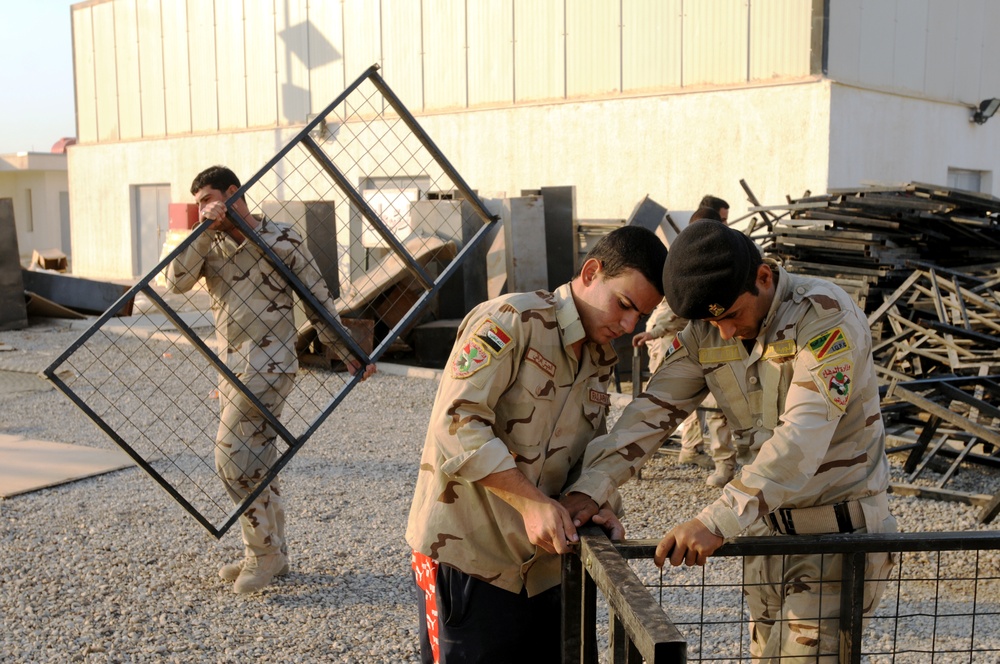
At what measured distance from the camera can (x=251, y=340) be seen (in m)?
4.96

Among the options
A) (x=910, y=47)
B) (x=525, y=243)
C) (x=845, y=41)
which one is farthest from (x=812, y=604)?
(x=910, y=47)

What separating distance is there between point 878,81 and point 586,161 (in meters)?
4.40

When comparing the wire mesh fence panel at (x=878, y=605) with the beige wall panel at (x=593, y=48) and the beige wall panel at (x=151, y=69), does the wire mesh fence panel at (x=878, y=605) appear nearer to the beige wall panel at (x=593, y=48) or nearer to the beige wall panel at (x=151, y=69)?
the beige wall panel at (x=593, y=48)

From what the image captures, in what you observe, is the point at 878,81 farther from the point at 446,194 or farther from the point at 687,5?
the point at 446,194

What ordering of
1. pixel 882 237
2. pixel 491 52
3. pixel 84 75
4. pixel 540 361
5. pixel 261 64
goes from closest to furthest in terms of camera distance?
pixel 540 361 < pixel 882 237 < pixel 491 52 < pixel 261 64 < pixel 84 75

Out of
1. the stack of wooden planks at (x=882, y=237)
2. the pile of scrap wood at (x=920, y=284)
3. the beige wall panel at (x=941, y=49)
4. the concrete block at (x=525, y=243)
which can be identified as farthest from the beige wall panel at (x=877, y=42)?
the concrete block at (x=525, y=243)

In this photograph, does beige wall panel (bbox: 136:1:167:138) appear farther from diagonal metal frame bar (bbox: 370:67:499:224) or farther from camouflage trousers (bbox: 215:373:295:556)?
camouflage trousers (bbox: 215:373:295:556)

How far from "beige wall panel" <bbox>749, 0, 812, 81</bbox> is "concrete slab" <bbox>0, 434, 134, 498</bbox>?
9993 mm

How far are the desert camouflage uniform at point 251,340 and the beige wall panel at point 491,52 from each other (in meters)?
12.2

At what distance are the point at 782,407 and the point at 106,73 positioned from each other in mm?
25764

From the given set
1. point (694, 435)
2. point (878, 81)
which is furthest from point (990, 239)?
point (694, 435)

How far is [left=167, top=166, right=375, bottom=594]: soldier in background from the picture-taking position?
4891 millimetres

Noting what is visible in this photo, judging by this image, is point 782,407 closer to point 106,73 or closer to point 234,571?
point 234,571

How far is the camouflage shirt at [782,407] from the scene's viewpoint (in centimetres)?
232
